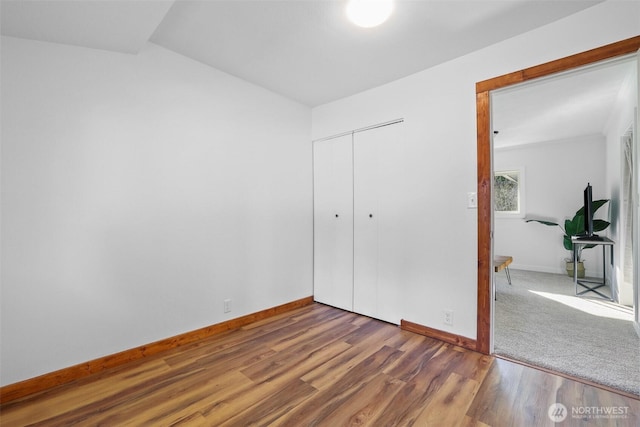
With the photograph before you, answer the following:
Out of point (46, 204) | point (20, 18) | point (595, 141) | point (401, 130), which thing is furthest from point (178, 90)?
point (595, 141)

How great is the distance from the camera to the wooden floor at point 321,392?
1494 mm

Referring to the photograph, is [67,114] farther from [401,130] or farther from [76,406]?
[401,130]

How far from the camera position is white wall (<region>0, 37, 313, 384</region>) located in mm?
1700

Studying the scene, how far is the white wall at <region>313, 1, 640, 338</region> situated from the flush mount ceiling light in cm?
88

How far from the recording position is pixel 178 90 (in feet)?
7.64

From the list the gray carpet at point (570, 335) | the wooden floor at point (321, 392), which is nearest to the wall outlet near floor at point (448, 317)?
the wooden floor at point (321, 392)

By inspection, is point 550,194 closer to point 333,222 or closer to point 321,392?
point 333,222

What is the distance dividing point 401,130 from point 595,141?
4.28 meters

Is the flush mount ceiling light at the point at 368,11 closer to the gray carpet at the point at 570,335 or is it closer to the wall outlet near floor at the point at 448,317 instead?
the wall outlet near floor at the point at 448,317

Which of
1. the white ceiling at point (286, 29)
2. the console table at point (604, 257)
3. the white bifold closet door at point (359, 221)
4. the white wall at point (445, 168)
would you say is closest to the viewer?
the white ceiling at point (286, 29)
